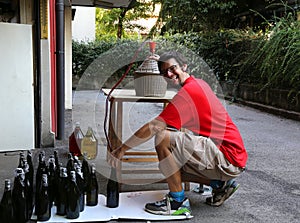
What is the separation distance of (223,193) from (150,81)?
114 cm

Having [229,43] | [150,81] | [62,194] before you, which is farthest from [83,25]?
[62,194]

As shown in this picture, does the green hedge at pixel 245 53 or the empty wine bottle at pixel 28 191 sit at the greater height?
the green hedge at pixel 245 53

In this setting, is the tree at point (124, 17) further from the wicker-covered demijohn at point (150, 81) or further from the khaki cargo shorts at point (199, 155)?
the khaki cargo shorts at point (199, 155)

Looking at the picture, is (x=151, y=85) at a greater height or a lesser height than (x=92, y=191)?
greater

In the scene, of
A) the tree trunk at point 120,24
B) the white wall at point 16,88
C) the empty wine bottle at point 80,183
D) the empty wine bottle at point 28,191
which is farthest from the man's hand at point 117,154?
the tree trunk at point 120,24

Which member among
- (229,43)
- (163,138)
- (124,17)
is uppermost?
(124,17)

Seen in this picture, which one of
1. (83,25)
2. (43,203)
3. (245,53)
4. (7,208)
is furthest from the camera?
(83,25)

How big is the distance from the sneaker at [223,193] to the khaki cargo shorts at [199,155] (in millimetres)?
225

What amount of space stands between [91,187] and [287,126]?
5579mm

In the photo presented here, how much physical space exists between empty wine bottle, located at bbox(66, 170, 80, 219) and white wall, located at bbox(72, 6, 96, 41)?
54.7ft

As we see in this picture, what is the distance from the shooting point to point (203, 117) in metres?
3.07

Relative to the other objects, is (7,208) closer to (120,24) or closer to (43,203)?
(43,203)

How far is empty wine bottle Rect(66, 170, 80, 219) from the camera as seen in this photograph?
2.91 meters

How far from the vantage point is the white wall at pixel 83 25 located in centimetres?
1906
